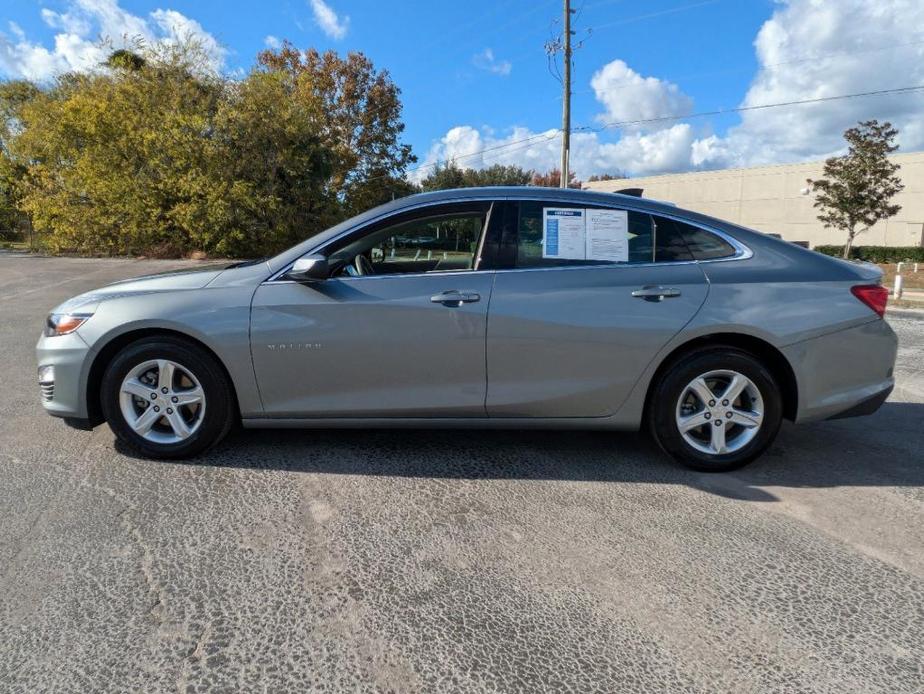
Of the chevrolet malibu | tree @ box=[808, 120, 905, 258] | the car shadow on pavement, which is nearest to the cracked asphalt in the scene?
the car shadow on pavement

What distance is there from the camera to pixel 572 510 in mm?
3021

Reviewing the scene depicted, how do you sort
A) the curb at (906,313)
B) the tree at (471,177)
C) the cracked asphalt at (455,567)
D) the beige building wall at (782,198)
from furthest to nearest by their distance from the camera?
1. the tree at (471,177)
2. the beige building wall at (782,198)
3. the curb at (906,313)
4. the cracked asphalt at (455,567)

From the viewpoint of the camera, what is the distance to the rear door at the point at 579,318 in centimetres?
331

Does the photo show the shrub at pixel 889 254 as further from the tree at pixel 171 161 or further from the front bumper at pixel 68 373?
the front bumper at pixel 68 373

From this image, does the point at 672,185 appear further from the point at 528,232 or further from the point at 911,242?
the point at 528,232

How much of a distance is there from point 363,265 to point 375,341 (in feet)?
1.95

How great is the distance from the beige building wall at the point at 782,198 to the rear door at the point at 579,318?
29.6 m

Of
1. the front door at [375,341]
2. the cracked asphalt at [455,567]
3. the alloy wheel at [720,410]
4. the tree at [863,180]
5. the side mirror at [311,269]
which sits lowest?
the cracked asphalt at [455,567]

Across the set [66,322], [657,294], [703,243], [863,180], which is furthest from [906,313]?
[863,180]

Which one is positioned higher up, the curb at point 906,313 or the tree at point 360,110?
the tree at point 360,110

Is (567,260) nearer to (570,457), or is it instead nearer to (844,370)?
(570,457)

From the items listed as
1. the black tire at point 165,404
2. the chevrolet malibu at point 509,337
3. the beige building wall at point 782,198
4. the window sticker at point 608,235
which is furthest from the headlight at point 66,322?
the beige building wall at point 782,198

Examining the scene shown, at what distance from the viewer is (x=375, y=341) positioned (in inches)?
131

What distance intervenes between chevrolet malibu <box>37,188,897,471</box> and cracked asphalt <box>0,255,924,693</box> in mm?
348
